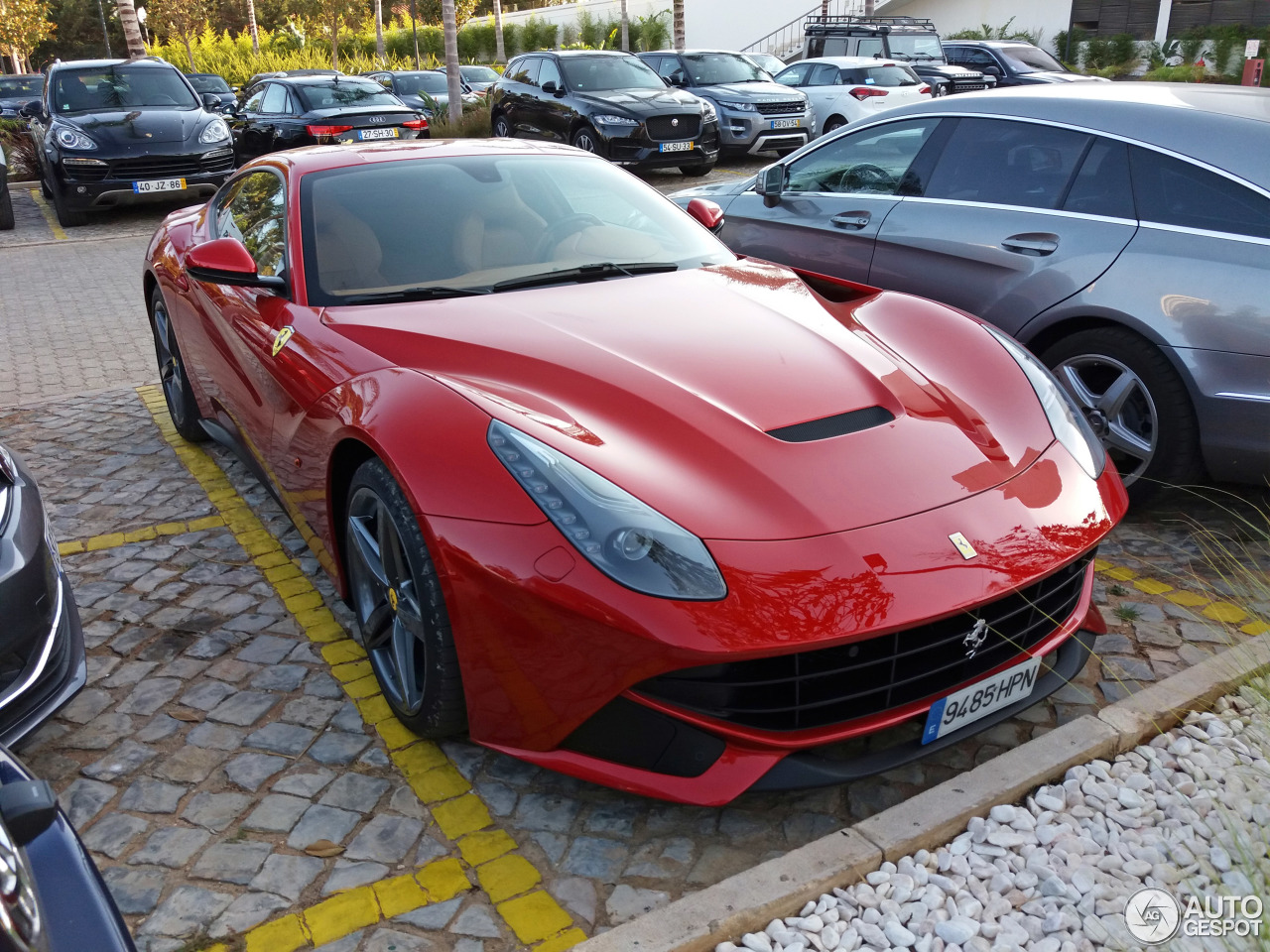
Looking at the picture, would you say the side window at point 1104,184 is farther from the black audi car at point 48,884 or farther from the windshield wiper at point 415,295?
the black audi car at point 48,884

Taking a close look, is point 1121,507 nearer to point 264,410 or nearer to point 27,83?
point 264,410

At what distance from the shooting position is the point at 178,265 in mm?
4773

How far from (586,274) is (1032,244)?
194cm

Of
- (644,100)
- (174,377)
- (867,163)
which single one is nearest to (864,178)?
(867,163)

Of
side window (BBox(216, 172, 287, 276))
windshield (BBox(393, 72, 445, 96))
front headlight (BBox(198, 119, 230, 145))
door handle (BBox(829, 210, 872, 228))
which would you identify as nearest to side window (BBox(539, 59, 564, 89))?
front headlight (BBox(198, 119, 230, 145))

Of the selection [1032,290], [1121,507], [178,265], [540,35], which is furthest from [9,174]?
[540,35]

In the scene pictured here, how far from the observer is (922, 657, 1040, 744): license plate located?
2398 mm

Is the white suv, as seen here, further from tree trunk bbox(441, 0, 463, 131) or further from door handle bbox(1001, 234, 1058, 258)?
door handle bbox(1001, 234, 1058, 258)

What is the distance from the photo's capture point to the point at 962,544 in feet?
7.89

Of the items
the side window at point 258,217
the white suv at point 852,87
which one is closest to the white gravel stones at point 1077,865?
the side window at point 258,217

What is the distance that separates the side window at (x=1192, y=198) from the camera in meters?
3.68

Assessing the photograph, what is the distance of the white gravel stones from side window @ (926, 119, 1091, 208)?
242cm

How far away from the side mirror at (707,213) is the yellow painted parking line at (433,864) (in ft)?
7.03

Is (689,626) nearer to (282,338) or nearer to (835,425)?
(835,425)
